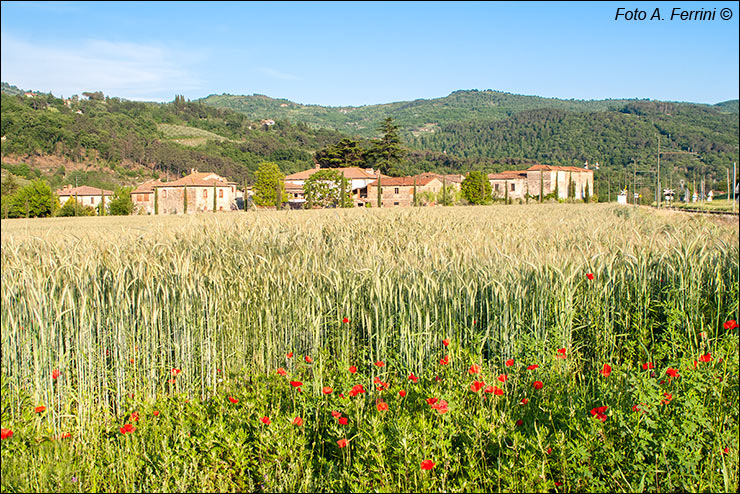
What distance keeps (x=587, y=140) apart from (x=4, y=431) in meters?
109

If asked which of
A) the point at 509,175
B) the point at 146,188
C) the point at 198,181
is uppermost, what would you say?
the point at 509,175

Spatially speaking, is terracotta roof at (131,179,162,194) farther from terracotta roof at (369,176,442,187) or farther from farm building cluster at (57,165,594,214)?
terracotta roof at (369,176,442,187)

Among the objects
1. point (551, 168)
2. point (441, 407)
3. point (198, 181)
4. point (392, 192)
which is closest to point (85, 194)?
point (198, 181)

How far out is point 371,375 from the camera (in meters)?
3.06

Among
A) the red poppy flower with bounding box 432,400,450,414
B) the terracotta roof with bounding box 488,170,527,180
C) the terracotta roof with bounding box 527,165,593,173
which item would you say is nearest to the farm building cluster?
the terracotta roof with bounding box 527,165,593,173

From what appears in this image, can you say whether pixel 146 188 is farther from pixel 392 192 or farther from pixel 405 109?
pixel 405 109

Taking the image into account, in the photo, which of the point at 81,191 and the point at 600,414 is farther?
the point at 81,191

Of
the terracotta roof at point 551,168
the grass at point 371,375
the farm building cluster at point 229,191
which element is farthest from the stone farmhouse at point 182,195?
the grass at point 371,375

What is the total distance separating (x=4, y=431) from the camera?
229 centimetres

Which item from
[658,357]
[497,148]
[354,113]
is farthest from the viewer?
[354,113]

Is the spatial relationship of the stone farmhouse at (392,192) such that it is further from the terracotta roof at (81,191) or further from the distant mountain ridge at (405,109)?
the distant mountain ridge at (405,109)

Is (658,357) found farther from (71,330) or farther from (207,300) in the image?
(71,330)

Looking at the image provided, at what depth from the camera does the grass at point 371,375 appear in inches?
85.8

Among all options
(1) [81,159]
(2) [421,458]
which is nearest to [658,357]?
(2) [421,458]
